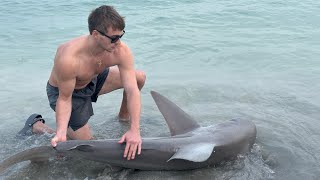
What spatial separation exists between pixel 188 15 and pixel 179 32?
2425mm

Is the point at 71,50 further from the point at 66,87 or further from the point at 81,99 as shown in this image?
the point at 81,99

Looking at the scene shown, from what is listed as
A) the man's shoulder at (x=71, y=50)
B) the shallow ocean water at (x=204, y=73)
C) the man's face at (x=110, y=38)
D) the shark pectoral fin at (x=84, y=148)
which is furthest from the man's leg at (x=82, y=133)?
the man's face at (x=110, y=38)

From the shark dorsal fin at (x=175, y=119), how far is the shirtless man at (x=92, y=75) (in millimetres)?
→ 478

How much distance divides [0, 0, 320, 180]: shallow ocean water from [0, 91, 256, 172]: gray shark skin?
151 millimetres

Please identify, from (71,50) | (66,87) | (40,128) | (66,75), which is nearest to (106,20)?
(71,50)

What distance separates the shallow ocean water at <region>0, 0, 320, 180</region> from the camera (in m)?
5.11

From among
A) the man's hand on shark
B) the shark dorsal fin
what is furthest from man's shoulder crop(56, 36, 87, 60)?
the shark dorsal fin

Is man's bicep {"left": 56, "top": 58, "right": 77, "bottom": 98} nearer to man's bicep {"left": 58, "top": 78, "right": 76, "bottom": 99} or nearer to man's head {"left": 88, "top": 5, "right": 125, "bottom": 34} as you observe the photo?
man's bicep {"left": 58, "top": 78, "right": 76, "bottom": 99}

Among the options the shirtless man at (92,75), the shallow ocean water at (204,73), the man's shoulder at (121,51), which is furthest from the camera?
A: the shallow ocean water at (204,73)

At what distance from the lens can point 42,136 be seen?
5.92 metres

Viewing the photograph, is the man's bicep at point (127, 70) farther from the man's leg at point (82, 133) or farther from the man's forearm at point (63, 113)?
the man's leg at point (82, 133)

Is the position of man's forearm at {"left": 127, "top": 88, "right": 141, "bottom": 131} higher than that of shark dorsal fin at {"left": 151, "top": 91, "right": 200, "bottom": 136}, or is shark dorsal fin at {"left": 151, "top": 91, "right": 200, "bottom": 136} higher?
man's forearm at {"left": 127, "top": 88, "right": 141, "bottom": 131}

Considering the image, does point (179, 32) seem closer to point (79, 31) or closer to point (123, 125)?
point (79, 31)

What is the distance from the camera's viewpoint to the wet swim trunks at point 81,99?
549cm
